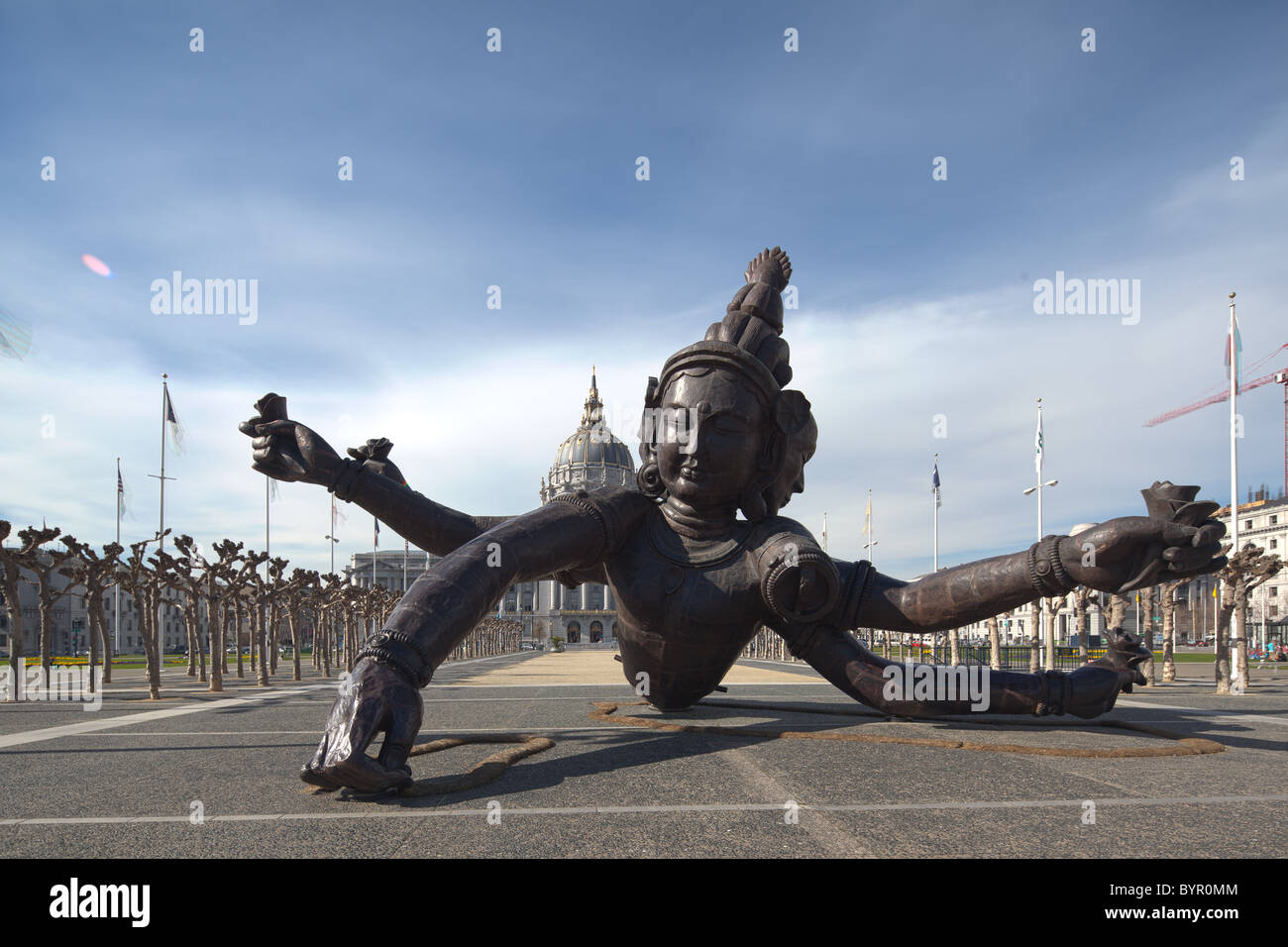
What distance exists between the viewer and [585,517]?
7051 millimetres

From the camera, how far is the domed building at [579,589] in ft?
390

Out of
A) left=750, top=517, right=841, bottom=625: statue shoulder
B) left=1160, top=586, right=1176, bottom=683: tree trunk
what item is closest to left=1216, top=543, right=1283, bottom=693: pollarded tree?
left=1160, top=586, right=1176, bottom=683: tree trunk

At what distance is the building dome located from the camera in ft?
387

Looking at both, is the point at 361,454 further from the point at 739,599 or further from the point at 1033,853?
the point at 1033,853

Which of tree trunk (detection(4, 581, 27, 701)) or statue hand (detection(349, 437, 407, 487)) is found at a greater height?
statue hand (detection(349, 437, 407, 487))

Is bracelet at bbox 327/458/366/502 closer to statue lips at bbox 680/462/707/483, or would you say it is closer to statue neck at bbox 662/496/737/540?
statue neck at bbox 662/496/737/540

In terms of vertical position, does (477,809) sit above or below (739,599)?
below

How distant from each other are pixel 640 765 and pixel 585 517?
7.09ft

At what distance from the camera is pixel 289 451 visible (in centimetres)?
766

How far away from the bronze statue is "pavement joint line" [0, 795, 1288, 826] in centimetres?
151

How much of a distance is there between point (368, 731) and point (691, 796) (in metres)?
1.86

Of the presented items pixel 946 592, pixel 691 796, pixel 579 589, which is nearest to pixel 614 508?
pixel 946 592

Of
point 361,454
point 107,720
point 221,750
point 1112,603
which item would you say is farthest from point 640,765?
point 1112,603

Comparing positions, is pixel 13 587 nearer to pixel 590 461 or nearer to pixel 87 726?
pixel 87 726
